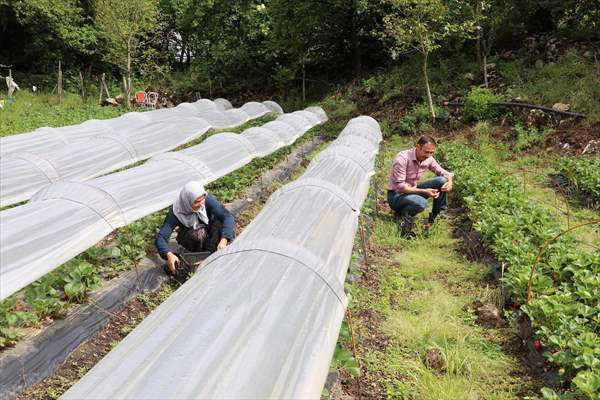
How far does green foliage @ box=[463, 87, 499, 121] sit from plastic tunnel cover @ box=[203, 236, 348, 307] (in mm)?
11526

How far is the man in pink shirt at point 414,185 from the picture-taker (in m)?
5.64

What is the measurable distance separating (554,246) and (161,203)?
14.1ft

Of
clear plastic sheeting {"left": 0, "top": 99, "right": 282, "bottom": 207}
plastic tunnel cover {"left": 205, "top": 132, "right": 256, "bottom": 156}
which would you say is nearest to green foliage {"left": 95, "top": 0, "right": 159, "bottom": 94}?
clear plastic sheeting {"left": 0, "top": 99, "right": 282, "bottom": 207}

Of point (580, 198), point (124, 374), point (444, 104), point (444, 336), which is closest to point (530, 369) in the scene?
point (444, 336)

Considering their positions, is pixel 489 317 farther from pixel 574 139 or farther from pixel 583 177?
pixel 574 139

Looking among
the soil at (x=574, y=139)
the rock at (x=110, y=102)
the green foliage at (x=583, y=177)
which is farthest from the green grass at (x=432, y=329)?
the rock at (x=110, y=102)

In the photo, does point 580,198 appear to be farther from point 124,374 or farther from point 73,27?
point 73,27

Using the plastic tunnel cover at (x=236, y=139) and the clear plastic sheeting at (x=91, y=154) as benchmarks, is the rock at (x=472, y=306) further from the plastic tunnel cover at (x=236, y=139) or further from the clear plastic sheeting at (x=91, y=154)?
the clear plastic sheeting at (x=91, y=154)

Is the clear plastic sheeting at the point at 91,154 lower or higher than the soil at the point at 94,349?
higher

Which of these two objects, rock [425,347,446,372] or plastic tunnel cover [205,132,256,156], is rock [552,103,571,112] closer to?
plastic tunnel cover [205,132,256,156]

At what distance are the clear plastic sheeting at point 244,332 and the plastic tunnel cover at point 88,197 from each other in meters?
2.27

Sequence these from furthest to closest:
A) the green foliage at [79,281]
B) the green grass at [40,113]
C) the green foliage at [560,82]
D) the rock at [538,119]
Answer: the green grass at [40,113] → the rock at [538,119] → the green foliage at [560,82] → the green foliage at [79,281]

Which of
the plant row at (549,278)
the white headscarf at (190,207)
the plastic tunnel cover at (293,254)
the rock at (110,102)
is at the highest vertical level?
the rock at (110,102)

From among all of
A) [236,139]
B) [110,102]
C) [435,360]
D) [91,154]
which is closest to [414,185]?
[435,360]
